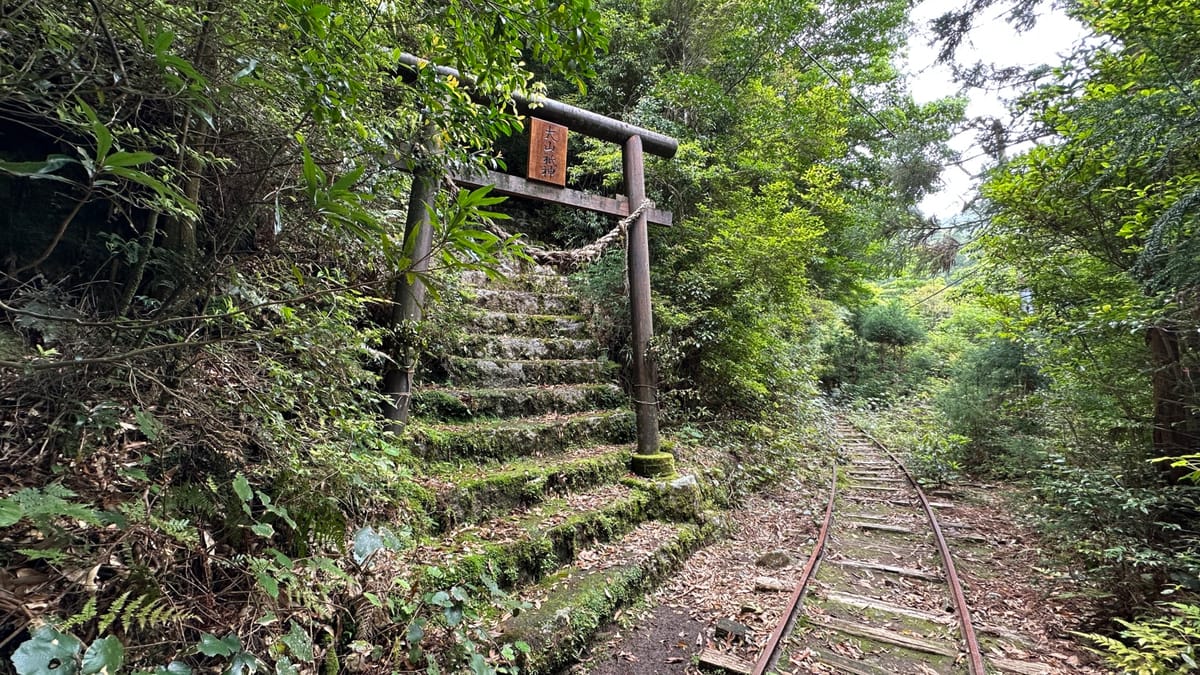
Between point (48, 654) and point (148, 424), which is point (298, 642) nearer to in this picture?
point (48, 654)

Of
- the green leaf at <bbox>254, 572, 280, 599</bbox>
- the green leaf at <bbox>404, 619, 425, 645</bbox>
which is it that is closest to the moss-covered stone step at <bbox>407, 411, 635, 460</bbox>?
the green leaf at <bbox>404, 619, 425, 645</bbox>

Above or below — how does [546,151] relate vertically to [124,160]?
above

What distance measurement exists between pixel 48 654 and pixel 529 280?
5.94 meters

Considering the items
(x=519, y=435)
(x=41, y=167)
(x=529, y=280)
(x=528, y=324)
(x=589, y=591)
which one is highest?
(x=529, y=280)

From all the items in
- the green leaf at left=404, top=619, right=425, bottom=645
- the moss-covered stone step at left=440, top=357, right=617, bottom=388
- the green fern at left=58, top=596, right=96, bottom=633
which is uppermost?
the moss-covered stone step at left=440, top=357, right=617, bottom=388

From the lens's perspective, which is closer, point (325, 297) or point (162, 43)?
point (162, 43)

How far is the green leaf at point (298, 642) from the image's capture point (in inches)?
59.2

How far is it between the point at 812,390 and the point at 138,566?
32.1 feet

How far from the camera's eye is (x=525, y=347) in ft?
16.8

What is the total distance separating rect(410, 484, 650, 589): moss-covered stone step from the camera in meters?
2.40

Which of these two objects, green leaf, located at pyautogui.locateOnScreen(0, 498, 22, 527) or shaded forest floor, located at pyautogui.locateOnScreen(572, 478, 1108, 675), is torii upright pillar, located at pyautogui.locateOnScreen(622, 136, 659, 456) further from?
green leaf, located at pyautogui.locateOnScreen(0, 498, 22, 527)

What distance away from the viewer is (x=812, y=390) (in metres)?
9.11

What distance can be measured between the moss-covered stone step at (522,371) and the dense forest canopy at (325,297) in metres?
0.52

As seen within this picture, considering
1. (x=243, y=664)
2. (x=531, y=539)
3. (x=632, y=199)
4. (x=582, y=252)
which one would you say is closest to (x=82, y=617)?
(x=243, y=664)
